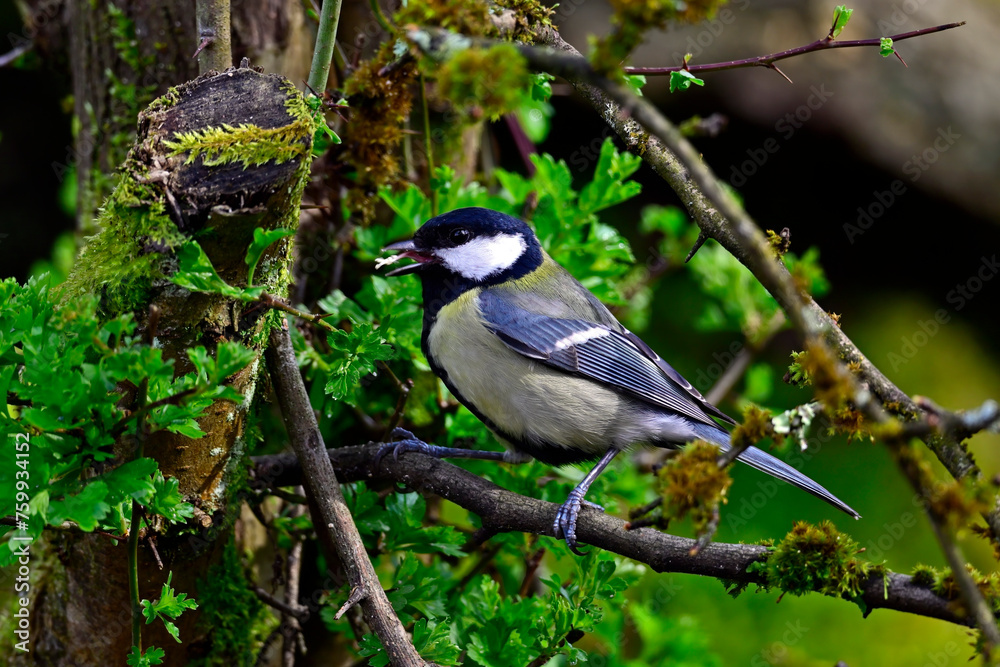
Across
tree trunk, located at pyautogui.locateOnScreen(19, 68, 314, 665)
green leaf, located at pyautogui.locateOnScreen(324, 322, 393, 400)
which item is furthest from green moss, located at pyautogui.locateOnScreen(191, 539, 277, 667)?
green leaf, located at pyautogui.locateOnScreen(324, 322, 393, 400)

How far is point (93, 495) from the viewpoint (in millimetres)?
960

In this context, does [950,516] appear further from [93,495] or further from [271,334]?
[271,334]

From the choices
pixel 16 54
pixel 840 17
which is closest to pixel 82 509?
pixel 840 17

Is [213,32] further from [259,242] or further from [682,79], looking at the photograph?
[682,79]

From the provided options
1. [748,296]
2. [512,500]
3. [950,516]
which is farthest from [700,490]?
[748,296]

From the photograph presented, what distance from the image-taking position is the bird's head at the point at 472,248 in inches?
68.6

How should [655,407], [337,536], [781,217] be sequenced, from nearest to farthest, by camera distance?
[337,536], [655,407], [781,217]

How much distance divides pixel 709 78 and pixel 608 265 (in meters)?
2.22

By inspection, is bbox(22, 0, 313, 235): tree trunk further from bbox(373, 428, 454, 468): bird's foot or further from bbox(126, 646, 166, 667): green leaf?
bbox(126, 646, 166, 667): green leaf

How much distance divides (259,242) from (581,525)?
750 millimetres

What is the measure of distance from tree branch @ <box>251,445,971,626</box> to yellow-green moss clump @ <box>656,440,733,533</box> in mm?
288

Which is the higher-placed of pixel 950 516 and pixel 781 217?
pixel 950 516

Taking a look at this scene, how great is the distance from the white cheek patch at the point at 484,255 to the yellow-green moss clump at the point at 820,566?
0.96 m

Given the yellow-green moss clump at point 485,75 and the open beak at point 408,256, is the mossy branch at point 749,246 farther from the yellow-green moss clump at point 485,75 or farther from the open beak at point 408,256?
the open beak at point 408,256
